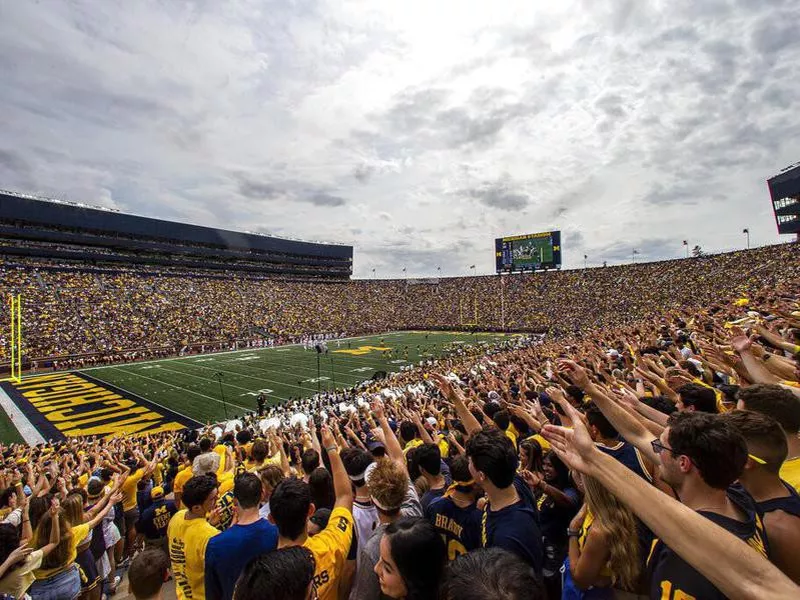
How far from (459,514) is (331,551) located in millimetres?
917

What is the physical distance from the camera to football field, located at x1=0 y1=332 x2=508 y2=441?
2042 cm

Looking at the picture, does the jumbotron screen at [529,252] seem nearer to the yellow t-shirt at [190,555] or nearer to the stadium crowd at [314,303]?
the stadium crowd at [314,303]

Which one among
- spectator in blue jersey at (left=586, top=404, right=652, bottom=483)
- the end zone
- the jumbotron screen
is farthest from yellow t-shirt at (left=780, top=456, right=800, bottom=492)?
the jumbotron screen

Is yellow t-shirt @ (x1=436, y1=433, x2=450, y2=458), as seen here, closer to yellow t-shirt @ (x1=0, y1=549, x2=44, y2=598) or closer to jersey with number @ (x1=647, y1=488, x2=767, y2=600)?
jersey with number @ (x1=647, y1=488, x2=767, y2=600)

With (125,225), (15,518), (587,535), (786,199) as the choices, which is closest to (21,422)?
(15,518)

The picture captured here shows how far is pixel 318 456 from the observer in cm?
427

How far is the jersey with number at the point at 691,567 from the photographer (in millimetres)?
1572

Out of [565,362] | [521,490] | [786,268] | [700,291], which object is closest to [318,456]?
[521,490]

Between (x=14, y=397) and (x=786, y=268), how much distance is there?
5898cm

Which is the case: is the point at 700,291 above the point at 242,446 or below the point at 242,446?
above

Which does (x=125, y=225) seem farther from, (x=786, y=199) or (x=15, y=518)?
(x=786, y=199)

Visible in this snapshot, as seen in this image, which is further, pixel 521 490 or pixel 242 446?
pixel 242 446

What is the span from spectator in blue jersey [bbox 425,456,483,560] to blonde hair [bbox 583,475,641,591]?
888 millimetres

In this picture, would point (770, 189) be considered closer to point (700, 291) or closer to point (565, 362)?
point (700, 291)
